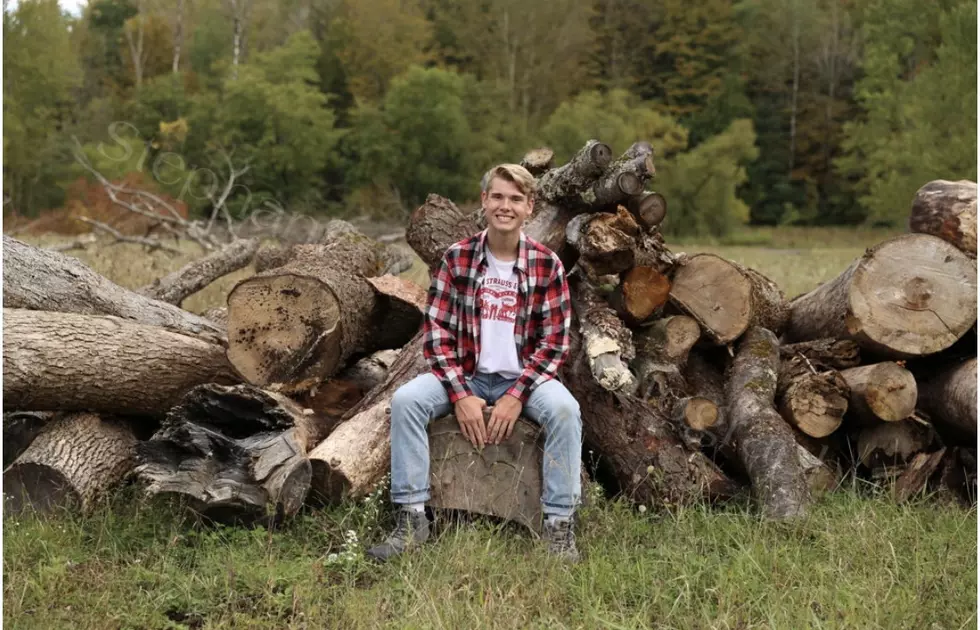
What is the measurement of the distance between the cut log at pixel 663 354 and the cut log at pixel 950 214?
1.52 meters

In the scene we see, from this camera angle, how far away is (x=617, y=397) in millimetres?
4793

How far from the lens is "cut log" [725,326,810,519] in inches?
176

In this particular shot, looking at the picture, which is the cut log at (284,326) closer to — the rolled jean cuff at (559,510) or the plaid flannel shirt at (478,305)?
the plaid flannel shirt at (478,305)

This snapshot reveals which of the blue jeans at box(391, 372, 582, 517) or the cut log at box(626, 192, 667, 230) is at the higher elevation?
the cut log at box(626, 192, 667, 230)

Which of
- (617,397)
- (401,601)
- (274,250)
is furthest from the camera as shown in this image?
(274,250)

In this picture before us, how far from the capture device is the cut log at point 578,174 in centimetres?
493

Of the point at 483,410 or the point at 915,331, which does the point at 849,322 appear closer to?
the point at 915,331

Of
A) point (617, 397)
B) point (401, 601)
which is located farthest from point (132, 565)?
point (617, 397)

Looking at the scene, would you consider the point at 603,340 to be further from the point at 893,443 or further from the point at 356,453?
the point at 893,443

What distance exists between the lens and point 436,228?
588 centimetres

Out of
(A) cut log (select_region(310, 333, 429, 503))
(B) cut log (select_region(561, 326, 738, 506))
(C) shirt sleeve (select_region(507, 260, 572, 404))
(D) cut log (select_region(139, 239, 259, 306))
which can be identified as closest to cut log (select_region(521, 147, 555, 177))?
(B) cut log (select_region(561, 326, 738, 506))

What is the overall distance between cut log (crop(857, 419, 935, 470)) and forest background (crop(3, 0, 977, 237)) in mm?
32442

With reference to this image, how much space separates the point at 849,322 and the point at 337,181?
45019mm

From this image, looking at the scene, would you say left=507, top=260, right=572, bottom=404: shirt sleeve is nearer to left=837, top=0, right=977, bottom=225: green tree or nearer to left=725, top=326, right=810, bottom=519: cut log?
left=725, top=326, right=810, bottom=519: cut log
